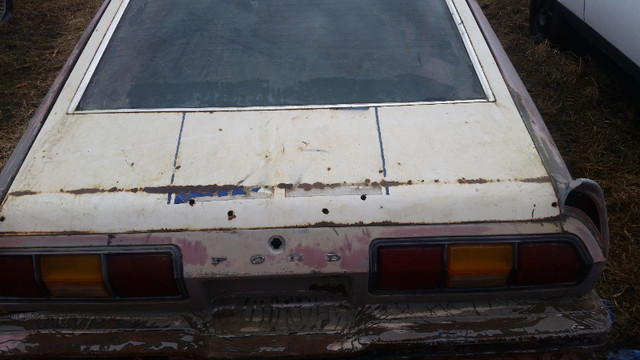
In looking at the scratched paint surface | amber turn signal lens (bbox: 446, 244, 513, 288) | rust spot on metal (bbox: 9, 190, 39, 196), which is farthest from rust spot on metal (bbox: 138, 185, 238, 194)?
amber turn signal lens (bbox: 446, 244, 513, 288)

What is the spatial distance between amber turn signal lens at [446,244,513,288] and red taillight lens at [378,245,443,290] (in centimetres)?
4

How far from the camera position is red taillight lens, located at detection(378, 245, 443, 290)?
59.3 inches

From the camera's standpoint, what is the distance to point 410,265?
152cm

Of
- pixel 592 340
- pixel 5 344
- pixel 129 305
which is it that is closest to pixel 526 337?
pixel 592 340

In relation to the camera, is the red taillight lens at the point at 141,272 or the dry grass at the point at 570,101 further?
the dry grass at the point at 570,101

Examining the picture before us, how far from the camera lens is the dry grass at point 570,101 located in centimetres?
283

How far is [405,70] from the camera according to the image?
1953mm

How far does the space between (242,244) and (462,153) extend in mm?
770

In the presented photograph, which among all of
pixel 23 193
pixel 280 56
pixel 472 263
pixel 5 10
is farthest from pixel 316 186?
pixel 5 10

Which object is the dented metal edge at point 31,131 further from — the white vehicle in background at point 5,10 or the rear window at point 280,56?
the white vehicle in background at point 5,10

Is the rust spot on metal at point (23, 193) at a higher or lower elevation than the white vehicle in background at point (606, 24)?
higher

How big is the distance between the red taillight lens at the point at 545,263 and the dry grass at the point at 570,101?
1122mm

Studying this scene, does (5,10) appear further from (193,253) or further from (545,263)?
(545,263)

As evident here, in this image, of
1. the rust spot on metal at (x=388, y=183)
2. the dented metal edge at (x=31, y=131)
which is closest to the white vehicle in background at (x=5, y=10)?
the dented metal edge at (x=31, y=131)
